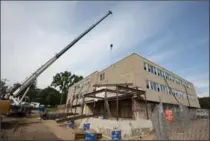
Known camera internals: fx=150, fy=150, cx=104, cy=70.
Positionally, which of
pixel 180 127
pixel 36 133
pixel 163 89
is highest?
pixel 163 89

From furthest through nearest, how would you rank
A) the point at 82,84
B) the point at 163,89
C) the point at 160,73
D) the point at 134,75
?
the point at 82,84 → the point at 160,73 → the point at 163,89 → the point at 134,75

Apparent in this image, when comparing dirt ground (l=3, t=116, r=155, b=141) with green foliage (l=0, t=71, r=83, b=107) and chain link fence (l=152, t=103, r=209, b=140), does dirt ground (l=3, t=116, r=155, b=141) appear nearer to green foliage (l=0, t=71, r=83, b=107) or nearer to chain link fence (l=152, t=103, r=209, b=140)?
chain link fence (l=152, t=103, r=209, b=140)

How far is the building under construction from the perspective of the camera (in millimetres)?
18828

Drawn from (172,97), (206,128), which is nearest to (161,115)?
(206,128)

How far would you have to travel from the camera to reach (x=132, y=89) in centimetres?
1736

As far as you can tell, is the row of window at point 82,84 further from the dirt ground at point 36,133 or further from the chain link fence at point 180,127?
the chain link fence at point 180,127

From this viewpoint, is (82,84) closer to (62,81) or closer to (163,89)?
(163,89)

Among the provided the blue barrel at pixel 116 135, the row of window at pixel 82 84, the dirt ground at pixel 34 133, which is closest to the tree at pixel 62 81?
the row of window at pixel 82 84

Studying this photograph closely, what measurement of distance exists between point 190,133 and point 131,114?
651 inches

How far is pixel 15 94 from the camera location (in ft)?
57.5

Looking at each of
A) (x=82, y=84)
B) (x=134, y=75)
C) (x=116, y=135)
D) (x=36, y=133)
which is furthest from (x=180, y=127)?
(x=82, y=84)

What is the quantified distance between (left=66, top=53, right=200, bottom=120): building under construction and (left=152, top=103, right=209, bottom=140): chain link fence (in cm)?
1070

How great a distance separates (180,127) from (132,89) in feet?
42.9

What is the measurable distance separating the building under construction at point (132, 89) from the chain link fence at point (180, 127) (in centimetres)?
1070
